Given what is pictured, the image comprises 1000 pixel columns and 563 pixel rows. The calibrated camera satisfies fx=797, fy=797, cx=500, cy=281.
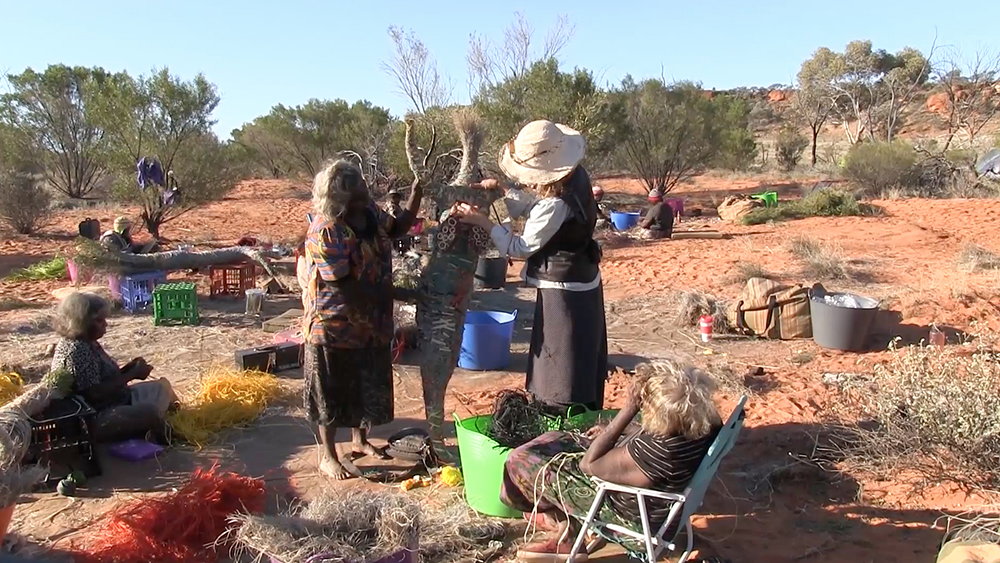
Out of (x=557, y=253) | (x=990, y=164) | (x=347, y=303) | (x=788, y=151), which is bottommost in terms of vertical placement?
(x=347, y=303)

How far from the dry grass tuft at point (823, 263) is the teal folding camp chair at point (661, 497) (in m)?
8.15

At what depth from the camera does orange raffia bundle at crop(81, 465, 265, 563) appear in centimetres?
347

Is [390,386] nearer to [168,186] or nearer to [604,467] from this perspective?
[604,467]

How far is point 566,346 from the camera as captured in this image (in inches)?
154

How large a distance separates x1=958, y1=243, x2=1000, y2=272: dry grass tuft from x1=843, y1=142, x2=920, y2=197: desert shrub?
9.69 m

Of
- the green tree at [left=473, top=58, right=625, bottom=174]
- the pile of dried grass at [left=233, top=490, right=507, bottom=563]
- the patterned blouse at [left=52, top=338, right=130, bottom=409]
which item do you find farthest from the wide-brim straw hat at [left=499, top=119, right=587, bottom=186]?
the green tree at [left=473, top=58, right=625, bottom=174]

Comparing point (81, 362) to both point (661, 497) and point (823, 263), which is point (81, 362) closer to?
point (661, 497)

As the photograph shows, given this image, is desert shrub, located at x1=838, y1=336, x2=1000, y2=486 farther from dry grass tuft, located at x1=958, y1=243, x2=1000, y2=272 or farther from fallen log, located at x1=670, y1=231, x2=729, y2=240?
fallen log, located at x1=670, y1=231, x2=729, y2=240

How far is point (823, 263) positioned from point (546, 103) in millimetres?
8991

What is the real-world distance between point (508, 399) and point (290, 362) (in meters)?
3.21

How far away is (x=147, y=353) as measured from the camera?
715cm

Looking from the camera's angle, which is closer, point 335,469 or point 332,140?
point 335,469

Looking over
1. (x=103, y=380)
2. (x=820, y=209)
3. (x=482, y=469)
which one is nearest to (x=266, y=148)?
(x=820, y=209)

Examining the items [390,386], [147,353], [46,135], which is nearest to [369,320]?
[390,386]
